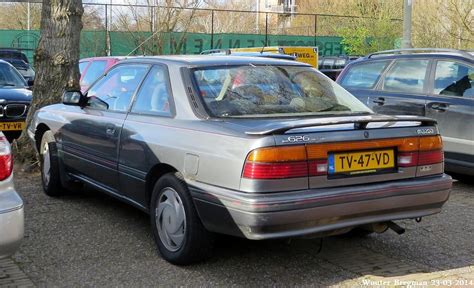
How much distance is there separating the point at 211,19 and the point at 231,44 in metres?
1.95

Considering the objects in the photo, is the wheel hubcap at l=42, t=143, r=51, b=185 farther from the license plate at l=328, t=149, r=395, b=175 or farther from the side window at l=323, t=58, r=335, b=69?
the side window at l=323, t=58, r=335, b=69

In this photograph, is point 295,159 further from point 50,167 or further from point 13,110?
point 13,110

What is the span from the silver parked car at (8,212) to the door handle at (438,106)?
5300 millimetres

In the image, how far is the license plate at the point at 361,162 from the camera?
12.4 feet

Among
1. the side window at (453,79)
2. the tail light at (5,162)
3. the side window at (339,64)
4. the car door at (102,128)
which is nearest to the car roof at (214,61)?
the car door at (102,128)

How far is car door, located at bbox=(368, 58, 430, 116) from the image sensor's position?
739 centimetres

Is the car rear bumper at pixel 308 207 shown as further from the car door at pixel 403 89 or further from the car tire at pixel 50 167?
the car door at pixel 403 89

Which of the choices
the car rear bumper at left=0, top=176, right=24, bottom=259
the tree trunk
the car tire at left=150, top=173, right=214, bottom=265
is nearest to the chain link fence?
the tree trunk

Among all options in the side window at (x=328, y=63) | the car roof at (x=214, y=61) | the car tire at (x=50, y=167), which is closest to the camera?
the car roof at (x=214, y=61)

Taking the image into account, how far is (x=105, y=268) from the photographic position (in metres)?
4.21

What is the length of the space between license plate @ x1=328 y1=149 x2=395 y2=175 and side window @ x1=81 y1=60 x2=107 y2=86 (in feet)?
29.3

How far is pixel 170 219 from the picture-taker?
427 cm

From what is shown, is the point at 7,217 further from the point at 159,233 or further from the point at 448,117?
the point at 448,117

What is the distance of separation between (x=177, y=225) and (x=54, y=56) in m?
4.51
